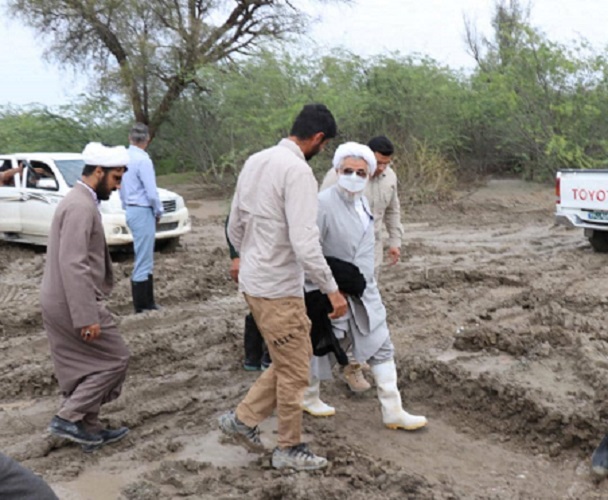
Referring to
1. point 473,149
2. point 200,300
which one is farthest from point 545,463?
point 473,149

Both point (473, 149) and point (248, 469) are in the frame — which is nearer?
point (248, 469)

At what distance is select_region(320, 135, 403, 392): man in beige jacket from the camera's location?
5.86m

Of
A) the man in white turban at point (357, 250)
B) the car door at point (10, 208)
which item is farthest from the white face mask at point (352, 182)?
the car door at point (10, 208)

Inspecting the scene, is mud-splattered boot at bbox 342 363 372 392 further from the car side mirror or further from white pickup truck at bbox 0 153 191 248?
the car side mirror

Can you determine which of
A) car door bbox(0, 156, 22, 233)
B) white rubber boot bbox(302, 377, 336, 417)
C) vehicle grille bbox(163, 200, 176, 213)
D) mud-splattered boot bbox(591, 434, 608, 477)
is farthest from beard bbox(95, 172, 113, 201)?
car door bbox(0, 156, 22, 233)

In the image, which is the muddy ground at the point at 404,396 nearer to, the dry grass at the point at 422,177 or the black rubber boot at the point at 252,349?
the black rubber boot at the point at 252,349

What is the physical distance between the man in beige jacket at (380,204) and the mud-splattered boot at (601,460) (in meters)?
1.76

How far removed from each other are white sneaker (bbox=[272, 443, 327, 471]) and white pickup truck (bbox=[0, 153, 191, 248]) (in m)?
8.61

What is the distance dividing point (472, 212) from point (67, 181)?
10.2m

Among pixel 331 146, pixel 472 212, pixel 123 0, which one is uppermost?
pixel 123 0

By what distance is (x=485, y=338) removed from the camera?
671 cm

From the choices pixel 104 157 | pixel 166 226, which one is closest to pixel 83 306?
pixel 104 157

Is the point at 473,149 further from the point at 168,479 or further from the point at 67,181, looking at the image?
the point at 168,479

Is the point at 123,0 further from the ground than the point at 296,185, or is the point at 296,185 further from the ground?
the point at 123,0
